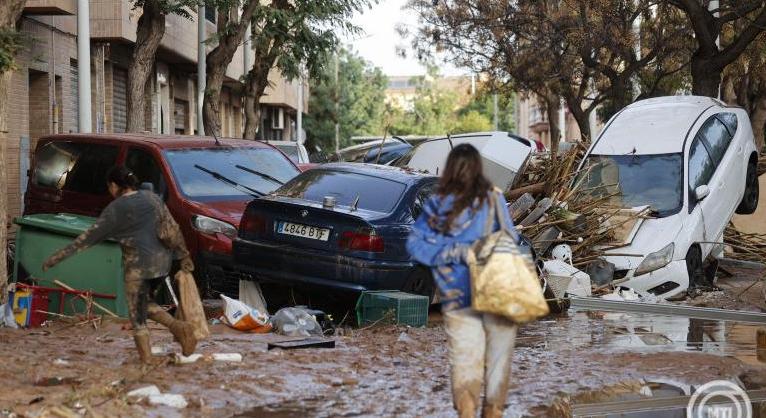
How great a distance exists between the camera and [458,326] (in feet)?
21.2

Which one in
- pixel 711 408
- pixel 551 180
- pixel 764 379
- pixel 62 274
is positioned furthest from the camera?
pixel 551 180

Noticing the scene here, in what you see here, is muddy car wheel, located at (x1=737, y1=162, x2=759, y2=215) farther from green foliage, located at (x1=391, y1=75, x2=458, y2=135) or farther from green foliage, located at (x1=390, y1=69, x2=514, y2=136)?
green foliage, located at (x1=391, y1=75, x2=458, y2=135)

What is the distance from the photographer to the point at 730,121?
18.1 meters

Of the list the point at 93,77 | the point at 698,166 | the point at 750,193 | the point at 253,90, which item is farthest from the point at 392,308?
the point at 93,77

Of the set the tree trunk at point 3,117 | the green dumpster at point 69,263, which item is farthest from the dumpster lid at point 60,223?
the tree trunk at point 3,117

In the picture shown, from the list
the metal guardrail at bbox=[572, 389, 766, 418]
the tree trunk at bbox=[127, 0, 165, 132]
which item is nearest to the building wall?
the tree trunk at bbox=[127, 0, 165, 132]

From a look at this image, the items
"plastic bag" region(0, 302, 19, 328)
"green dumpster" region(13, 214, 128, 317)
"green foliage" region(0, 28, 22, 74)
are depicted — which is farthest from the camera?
"green dumpster" region(13, 214, 128, 317)

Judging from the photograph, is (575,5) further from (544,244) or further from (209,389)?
(209,389)

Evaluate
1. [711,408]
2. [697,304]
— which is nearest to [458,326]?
[711,408]

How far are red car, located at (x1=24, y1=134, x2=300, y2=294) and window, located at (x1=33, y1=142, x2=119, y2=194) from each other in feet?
0.03

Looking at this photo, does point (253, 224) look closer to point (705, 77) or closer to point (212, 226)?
point (212, 226)

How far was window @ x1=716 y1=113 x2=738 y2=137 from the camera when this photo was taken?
1780cm

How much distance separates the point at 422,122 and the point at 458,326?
115 m

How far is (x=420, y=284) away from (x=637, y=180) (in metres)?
5.22
